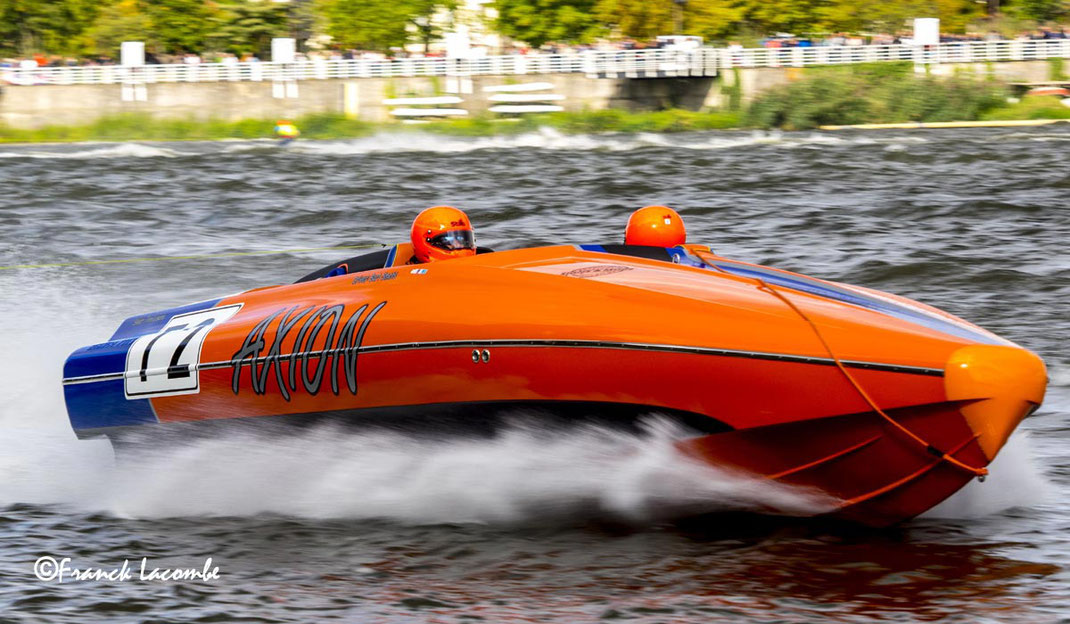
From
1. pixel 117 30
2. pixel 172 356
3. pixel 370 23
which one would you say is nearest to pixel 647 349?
pixel 172 356

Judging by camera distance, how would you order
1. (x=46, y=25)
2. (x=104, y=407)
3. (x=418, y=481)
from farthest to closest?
(x=46, y=25) → (x=104, y=407) → (x=418, y=481)

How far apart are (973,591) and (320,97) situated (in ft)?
127

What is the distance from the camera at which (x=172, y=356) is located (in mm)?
7133

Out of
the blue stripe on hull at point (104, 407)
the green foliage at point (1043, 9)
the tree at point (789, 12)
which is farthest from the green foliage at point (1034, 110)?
the blue stripe on hull at point (104, 407)

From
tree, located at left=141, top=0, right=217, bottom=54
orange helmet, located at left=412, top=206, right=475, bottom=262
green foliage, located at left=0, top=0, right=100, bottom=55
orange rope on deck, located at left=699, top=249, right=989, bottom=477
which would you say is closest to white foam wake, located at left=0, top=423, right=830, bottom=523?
orange rope on deck, located at left=699, top=249, right=989, bottom=477

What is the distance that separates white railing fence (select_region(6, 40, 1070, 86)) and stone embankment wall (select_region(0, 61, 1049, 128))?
0.25 meters

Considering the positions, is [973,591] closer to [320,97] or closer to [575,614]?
[575,614]

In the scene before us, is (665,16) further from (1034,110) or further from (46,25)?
(46,25)

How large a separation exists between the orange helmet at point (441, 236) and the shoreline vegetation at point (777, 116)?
1179 inches

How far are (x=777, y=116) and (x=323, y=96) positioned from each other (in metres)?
13.4

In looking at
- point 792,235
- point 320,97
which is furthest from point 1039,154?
point 320,97

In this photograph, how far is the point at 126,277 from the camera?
1268 cm

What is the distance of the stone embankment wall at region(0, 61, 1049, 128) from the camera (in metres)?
40.8

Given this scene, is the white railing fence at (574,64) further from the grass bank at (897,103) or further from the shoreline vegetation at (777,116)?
the grass bank at (897,103)
